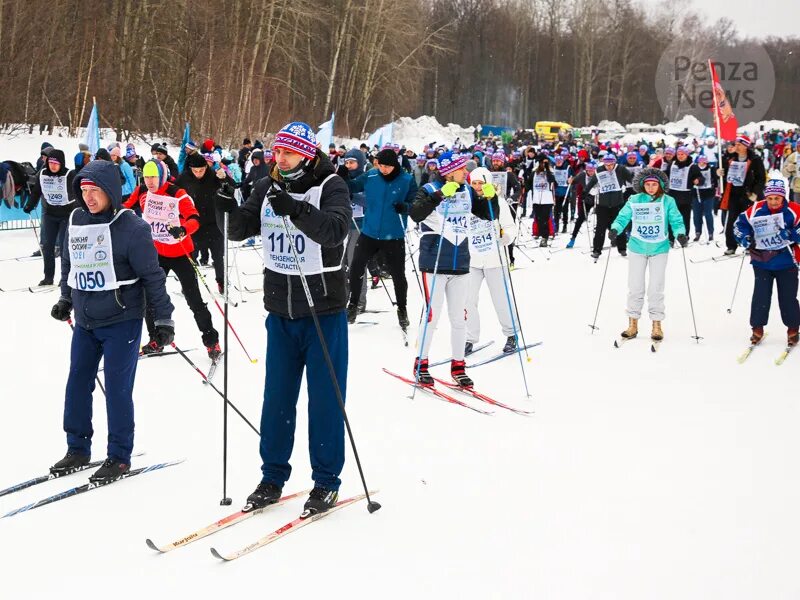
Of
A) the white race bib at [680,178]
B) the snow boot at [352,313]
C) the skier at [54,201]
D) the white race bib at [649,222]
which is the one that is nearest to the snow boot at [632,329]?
→ the white race bib at [649,222]

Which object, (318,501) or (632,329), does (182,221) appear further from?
(632,329)

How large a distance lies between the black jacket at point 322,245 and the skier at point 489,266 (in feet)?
11.7

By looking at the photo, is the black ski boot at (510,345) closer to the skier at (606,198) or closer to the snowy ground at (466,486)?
the snowy ground at (466,486)

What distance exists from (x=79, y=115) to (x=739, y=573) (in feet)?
84.2

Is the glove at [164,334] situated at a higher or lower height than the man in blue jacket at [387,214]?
lower

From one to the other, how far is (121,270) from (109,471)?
1.13 meters

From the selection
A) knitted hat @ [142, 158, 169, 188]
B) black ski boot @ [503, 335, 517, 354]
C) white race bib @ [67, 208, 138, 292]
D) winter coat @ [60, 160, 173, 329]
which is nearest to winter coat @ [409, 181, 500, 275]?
black ski boot @ [503, 335, 517, 354]

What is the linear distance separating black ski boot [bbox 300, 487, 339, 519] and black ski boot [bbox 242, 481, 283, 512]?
0.18 meters

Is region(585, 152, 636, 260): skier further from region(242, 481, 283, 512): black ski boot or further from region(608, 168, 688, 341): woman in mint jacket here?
region(242, 481, 283, 512): black ski boot

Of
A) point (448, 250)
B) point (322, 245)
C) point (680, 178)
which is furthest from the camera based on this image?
point (680, 178)

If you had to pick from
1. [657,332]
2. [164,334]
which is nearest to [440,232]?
[164,334]

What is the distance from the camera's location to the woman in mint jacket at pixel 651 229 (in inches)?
347

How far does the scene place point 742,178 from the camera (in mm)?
13836

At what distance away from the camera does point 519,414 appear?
21.8 ft
